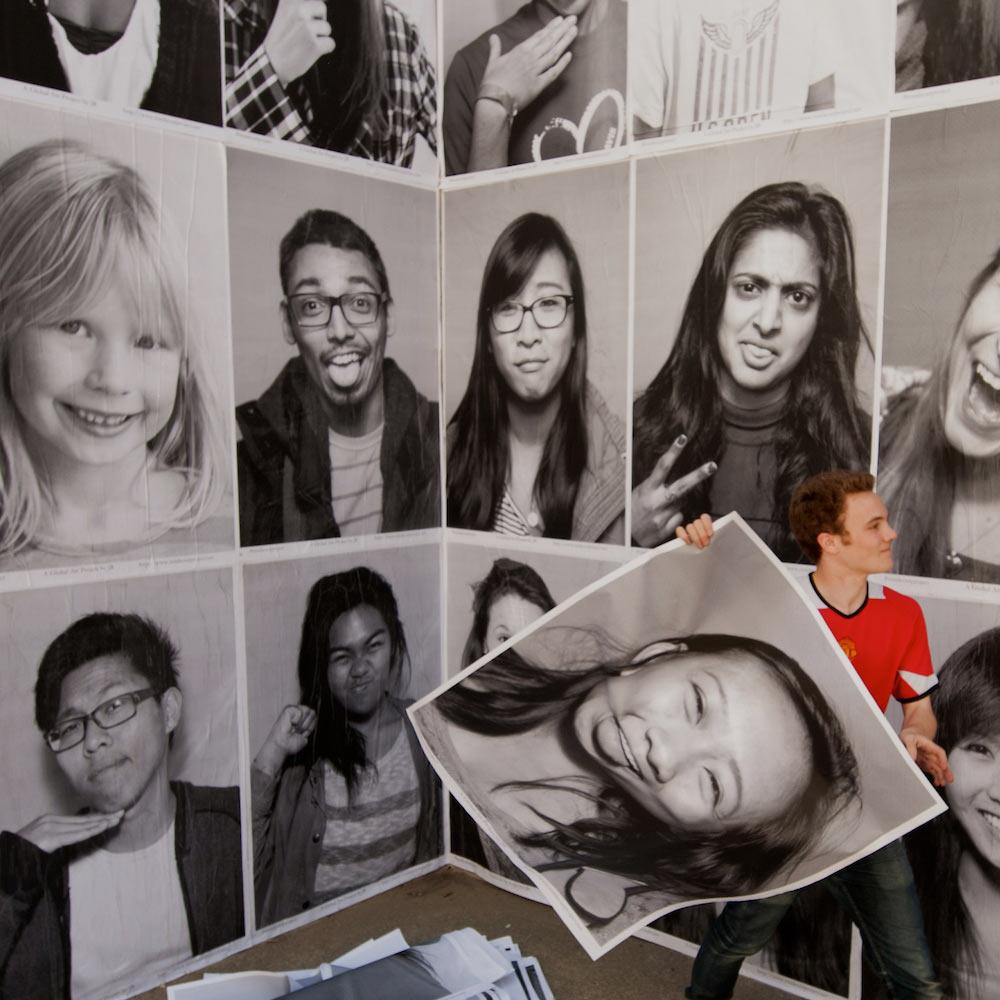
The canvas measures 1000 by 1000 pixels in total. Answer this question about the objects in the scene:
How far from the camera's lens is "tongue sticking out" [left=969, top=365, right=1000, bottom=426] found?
222cm

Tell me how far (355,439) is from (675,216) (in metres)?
1.11

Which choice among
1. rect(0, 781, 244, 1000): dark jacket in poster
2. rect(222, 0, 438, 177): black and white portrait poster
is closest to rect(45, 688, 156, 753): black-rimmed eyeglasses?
rect(0, 781, 244, 1000): dark jacket in poster

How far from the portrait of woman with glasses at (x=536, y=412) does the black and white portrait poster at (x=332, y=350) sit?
0.62 ft

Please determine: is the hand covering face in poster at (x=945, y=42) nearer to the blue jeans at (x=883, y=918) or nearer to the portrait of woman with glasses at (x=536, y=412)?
the portrait of woman with glasses at (x=536, y=412)

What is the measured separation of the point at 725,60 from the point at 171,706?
2.16 metres

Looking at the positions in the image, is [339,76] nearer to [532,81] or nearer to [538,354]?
[532,81]

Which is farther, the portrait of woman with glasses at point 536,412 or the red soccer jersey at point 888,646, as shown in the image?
the portrait of woman with glasses at point 536,412

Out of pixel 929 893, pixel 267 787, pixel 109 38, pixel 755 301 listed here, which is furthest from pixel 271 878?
pixel 109 38

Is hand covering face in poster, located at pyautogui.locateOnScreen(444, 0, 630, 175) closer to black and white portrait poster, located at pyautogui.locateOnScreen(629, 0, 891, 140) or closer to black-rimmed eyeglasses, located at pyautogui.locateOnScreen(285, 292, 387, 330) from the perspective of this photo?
black and white portrait poster, located at pyautogui.locateOnScreen(629, 0, 891, 140)

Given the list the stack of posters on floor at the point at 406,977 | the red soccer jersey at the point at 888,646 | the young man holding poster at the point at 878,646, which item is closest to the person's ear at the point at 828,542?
the young man holding poster at the point at 878,646

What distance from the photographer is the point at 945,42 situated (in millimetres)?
2238

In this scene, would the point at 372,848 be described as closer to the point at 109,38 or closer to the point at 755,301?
the point at 755,301

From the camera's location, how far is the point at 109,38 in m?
2.41

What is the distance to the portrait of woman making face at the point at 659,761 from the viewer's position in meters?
2.05
